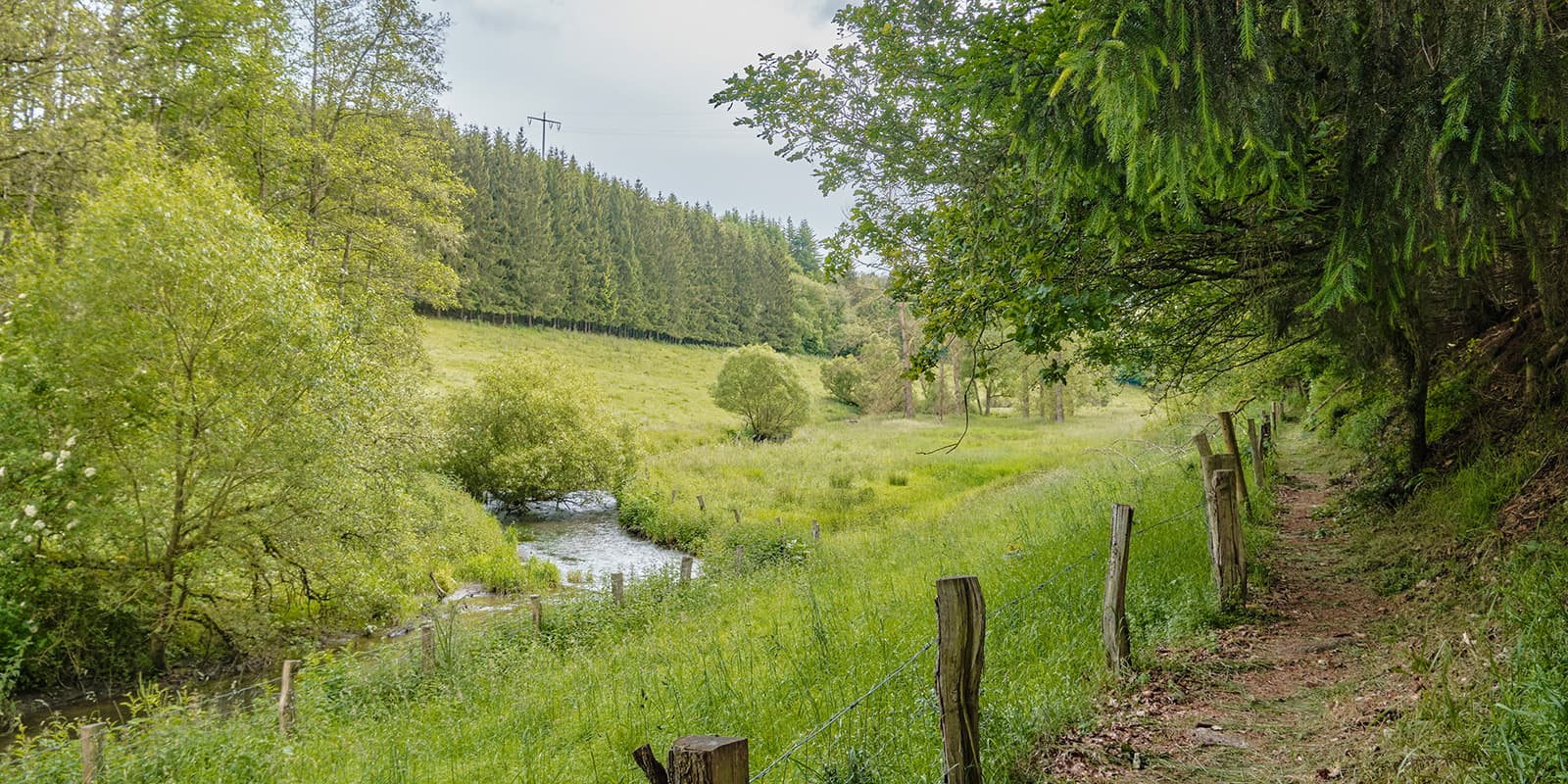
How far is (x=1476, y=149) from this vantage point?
10.2ft

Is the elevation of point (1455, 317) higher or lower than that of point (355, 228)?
lower

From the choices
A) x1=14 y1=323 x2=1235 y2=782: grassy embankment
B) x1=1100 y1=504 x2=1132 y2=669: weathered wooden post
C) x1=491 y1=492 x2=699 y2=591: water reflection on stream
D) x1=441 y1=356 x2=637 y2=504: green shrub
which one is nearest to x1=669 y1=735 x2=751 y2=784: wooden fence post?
x1=14 y1=323 x2=1235 y2=782: grassy embankment

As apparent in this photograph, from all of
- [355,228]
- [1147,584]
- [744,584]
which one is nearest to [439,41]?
[355,228]

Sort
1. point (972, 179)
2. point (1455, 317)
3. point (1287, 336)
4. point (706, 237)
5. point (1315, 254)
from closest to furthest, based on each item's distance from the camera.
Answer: point (1315, 254) → point (972, 179) → point (1455, 317) → point (1287, 336) → point (706, 237)

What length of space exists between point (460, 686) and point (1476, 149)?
441 inches

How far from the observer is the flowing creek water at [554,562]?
392 inches

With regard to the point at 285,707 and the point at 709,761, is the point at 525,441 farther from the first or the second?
the point at 709,761

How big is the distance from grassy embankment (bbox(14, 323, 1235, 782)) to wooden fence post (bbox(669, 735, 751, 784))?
1902 millimetres

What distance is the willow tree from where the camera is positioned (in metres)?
3.14

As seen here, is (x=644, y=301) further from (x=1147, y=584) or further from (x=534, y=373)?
(x=1147, y=584)

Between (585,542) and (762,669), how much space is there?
17273 mm

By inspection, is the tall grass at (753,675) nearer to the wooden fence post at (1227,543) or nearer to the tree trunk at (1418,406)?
the wooden fence post at (1227,543)

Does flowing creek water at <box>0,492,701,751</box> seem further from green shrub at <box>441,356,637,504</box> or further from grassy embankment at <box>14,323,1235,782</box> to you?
grassy embankment at <box>14,323,1235,782</box>

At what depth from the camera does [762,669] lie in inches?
287
